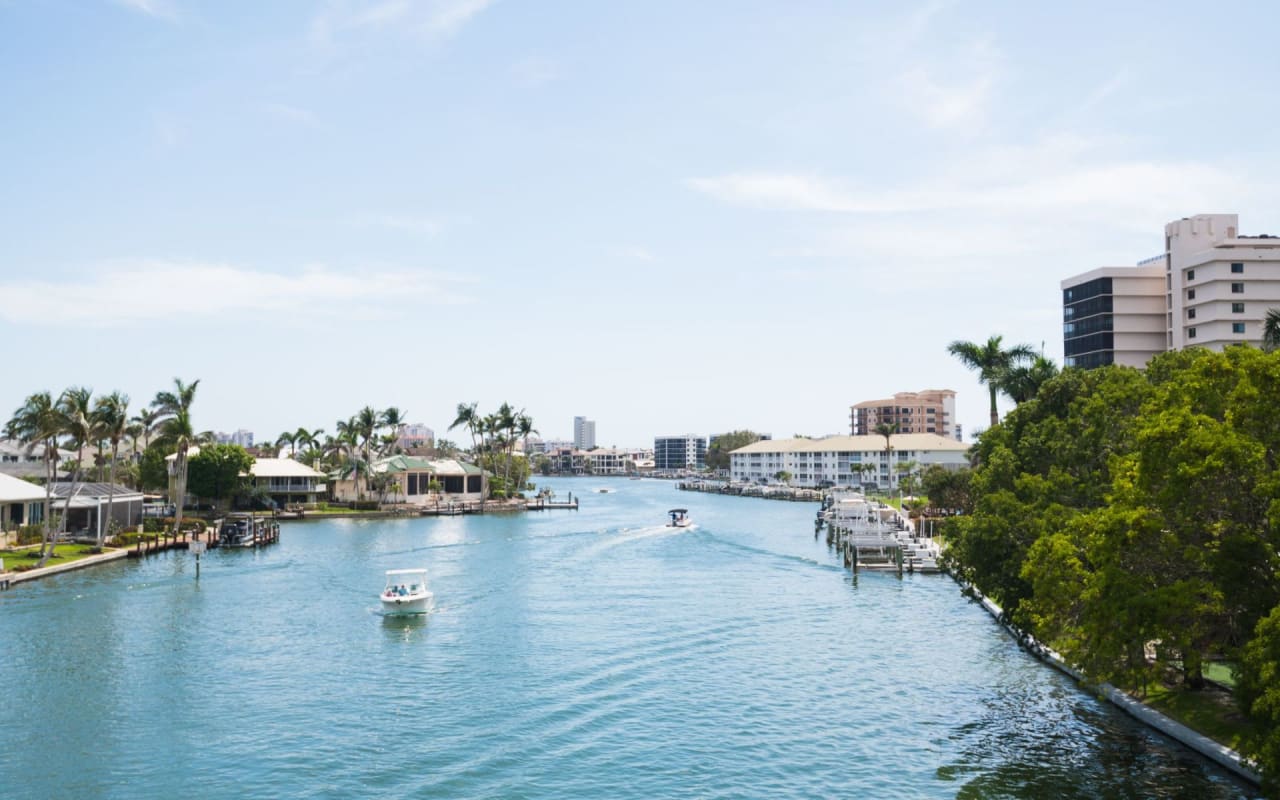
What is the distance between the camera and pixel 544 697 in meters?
38.3

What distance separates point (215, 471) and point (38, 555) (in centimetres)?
4917

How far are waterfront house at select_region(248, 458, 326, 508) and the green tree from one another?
8856 millimetres

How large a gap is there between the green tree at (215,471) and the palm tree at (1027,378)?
3684 inches

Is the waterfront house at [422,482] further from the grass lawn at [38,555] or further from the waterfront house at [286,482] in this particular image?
the grass lawn at [38,555]

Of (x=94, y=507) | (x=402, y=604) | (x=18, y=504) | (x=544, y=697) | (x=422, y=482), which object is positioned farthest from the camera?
(x=422, y=482)

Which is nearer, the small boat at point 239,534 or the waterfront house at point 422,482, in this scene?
the small boat at point 239,534

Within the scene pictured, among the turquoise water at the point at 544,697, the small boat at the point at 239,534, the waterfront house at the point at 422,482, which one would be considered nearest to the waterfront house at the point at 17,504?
the turquoise water at the point at 544,697

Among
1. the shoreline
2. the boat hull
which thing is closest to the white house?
the boat hull

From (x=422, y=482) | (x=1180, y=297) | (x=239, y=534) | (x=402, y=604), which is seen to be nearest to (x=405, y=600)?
(x=402, y=604)

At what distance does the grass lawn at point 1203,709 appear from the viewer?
30.0 meters

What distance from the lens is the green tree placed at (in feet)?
393

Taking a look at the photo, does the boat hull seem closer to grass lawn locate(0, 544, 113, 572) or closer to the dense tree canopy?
grass lawn locate(0, 544, 113, 572)

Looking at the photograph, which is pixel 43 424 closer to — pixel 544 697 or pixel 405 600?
pixel 405 600

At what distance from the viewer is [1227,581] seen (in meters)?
25.0
